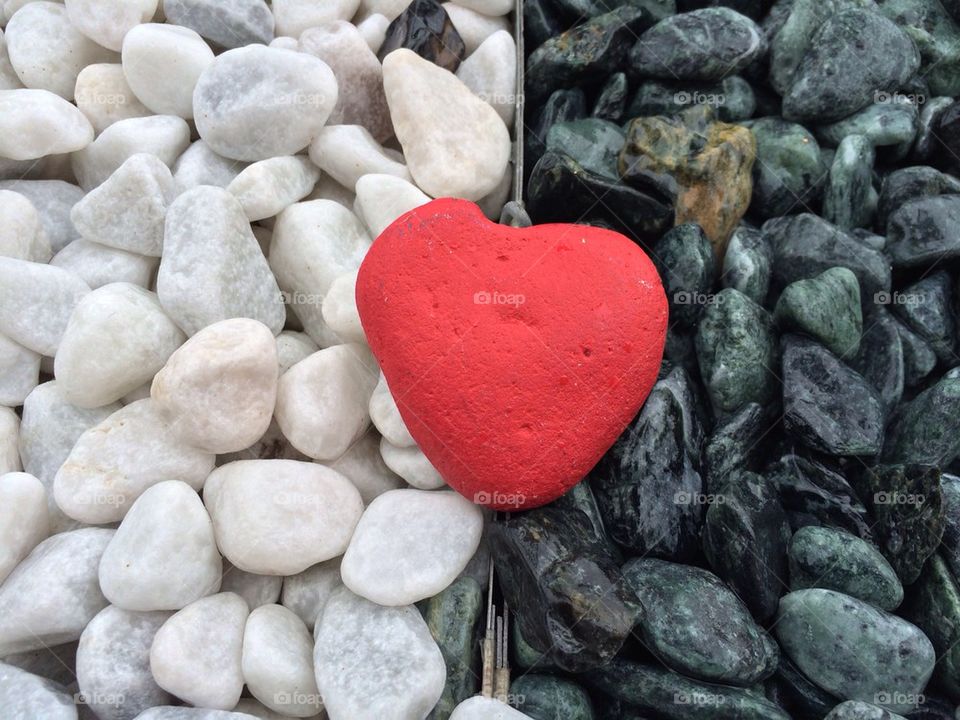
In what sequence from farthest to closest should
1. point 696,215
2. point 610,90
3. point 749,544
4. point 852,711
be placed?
point 610,90
point 696,215
point 749,544
point 852,711

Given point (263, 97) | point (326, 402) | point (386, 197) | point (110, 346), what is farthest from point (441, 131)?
point (110, 346)

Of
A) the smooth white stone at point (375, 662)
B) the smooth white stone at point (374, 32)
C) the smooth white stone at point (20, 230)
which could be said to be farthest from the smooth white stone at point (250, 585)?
the smooth white stone at point (374, 32)

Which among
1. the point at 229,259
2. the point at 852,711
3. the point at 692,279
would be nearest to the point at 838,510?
the point at 852,711

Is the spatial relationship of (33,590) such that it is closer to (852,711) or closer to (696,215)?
(852,711)

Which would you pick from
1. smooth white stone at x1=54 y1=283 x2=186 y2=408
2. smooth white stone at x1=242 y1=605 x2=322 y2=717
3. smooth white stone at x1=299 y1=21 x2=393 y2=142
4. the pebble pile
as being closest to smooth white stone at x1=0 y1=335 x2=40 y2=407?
the pebble pile

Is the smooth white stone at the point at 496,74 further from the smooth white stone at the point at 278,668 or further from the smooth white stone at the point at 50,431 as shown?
the smooth white stone at the point at 278,668

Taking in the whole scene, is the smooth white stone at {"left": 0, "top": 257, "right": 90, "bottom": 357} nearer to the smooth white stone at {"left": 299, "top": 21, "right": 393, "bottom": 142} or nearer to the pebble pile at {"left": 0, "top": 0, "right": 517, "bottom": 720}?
the pebble pile at {"left": 0, "top": 0, "right": 517, "bottom": 720}

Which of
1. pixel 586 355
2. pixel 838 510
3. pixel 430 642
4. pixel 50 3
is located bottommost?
pixel 430 642
